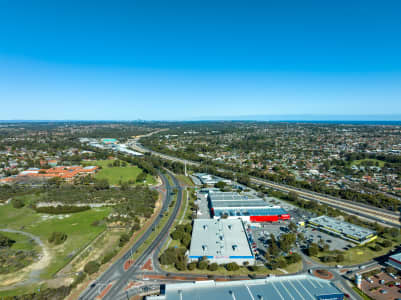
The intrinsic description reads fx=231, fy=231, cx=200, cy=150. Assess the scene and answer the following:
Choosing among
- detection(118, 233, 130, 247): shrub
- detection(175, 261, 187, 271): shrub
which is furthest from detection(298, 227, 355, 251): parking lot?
detection(118, 233, 130, 247): shrub

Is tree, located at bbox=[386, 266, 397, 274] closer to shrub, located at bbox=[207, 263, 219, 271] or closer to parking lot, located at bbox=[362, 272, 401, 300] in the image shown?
parking lot, located at bbox=[362, 272, 401, 300]

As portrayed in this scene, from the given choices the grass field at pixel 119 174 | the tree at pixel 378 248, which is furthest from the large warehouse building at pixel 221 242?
the grass field at pixel 119 174

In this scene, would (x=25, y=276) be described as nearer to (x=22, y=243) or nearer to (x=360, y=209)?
(x=22, y=243)

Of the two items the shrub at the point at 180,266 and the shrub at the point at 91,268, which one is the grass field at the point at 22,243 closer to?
the shrub at the point at 91,268

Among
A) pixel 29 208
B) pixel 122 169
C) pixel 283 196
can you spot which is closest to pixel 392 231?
pixel 283 196

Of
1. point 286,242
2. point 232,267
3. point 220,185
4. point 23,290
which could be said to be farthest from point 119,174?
point 286,242

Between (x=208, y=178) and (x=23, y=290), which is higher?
(x=208, y=178)

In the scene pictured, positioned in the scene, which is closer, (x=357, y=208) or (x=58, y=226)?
(x=58, y=226)
